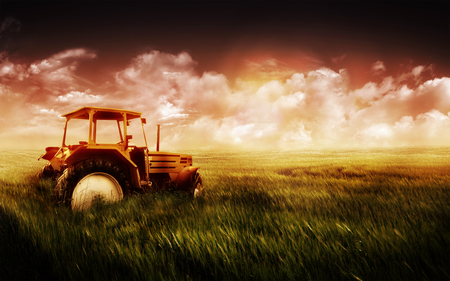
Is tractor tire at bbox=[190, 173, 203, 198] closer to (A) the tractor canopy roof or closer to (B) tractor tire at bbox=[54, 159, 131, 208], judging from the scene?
(B) tractor tire at bbox=[54, 159, 131, 208]

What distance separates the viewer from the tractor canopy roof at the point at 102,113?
17.0 feet

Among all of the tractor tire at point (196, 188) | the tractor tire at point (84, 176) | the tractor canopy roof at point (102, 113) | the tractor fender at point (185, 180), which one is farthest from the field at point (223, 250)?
the tractor canopy roof at point (102, 113)

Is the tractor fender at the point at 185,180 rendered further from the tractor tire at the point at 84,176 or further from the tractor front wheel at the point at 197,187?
the tractor tire at the point at 84,176

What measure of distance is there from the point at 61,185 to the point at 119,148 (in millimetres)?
1263

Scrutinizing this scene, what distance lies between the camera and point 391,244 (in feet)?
7.88

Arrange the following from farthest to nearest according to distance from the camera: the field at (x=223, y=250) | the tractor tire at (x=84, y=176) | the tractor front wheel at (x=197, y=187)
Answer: the tractor front wheel at (x=197, y=187), the tractor tire at (x=84, y=176), the field at (x=223, y=250)

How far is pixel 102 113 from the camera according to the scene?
584 centimetres

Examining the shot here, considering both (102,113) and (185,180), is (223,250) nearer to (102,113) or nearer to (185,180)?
(185,180)

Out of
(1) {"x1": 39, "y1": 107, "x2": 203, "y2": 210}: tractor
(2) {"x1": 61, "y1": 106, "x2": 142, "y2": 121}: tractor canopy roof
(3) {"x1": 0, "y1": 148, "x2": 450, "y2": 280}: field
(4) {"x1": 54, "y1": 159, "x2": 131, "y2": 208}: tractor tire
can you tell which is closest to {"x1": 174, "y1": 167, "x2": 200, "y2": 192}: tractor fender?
(1) {"x1": 39, "y1": 107, "x2": 203, "y2": 210}: tractor

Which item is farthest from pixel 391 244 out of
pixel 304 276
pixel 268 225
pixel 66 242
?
pixel 66 242

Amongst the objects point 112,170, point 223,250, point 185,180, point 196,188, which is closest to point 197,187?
point 196,188

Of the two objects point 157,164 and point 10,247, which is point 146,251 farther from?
point 157,164

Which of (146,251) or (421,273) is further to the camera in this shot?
(146,251)

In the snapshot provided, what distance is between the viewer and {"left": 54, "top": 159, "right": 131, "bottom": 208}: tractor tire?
4297 millimetres
